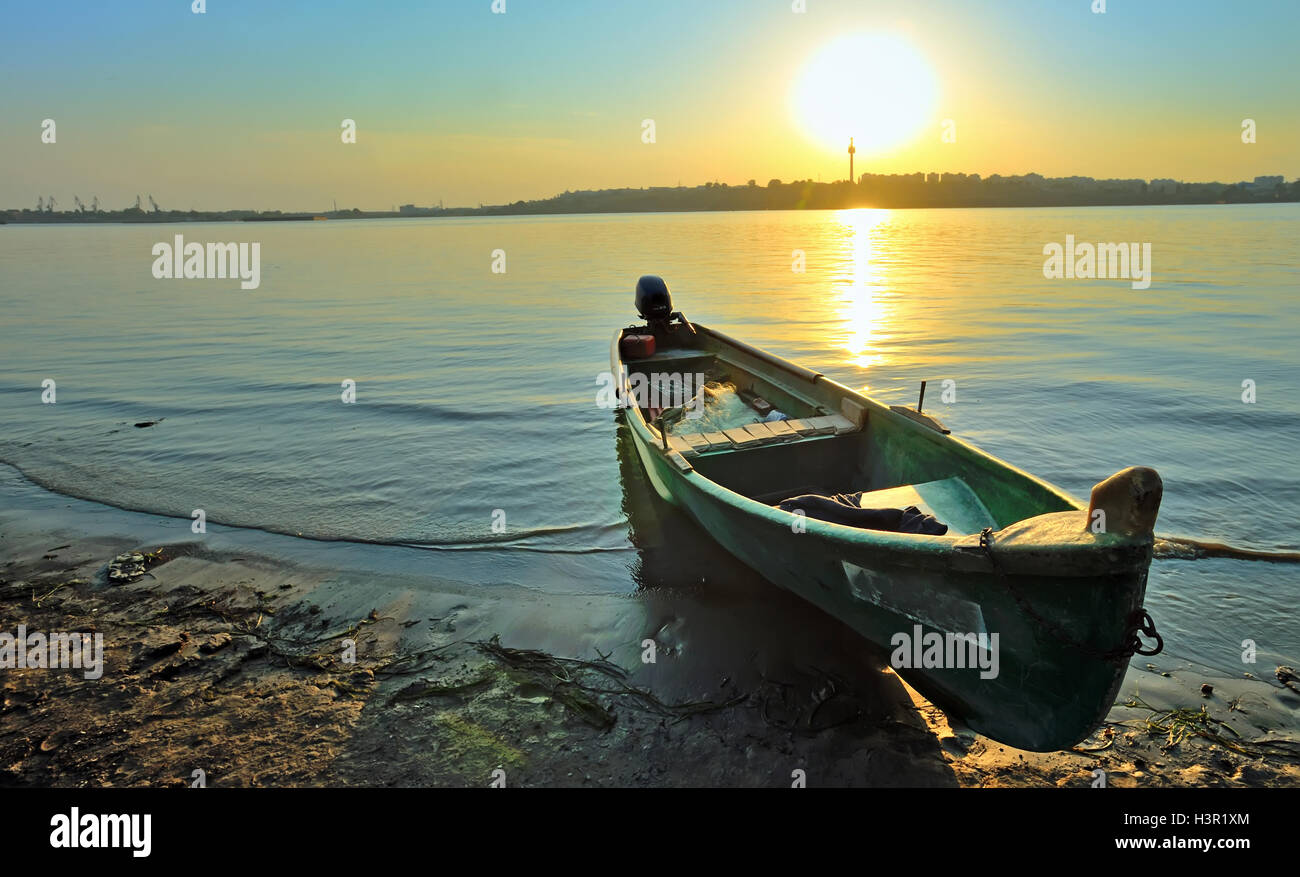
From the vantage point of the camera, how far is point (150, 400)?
1577cm

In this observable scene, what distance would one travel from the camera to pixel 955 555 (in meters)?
3.91

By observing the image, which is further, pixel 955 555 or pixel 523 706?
pixel 523 706

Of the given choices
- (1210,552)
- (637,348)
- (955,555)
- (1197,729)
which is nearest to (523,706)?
(955,555)

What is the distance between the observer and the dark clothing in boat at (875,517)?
5.65 m

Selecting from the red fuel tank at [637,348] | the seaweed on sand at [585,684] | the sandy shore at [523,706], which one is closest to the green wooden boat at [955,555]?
the sandy shore at [523,706]

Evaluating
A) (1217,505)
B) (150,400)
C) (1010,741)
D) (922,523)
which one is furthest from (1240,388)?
(150,400)

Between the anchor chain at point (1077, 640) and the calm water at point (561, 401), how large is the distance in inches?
128

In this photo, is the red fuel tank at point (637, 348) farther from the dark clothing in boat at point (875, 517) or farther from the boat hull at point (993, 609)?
the boat hull at point (993, 609)

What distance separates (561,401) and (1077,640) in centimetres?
1280

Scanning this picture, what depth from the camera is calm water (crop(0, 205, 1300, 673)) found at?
8.80 meters

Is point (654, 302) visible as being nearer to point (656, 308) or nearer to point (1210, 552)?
point (656, 308)
